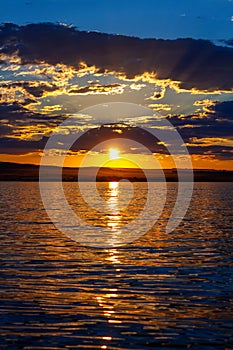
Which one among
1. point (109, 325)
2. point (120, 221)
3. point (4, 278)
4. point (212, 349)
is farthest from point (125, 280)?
point (120, 221)

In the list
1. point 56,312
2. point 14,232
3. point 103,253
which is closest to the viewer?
point 56,312

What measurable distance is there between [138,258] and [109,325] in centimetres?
1817

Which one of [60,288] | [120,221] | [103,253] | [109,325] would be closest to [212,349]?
[109,325]

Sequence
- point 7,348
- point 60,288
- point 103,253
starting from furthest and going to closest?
point 103,253
point 60,288
point 7,348

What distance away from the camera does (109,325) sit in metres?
23.0

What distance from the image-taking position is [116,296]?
2820 cm

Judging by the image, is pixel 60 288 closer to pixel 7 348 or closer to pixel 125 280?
pixel 125 280

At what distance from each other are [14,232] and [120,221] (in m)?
21.0

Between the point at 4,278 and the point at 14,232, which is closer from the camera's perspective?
the point at 4,278

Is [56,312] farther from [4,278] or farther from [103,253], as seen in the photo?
[103,253]

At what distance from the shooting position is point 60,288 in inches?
1168

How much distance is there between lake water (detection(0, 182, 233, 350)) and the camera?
70.2 ft

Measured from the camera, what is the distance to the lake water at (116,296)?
70.2ft

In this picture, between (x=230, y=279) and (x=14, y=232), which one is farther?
(x=14, y=232)
